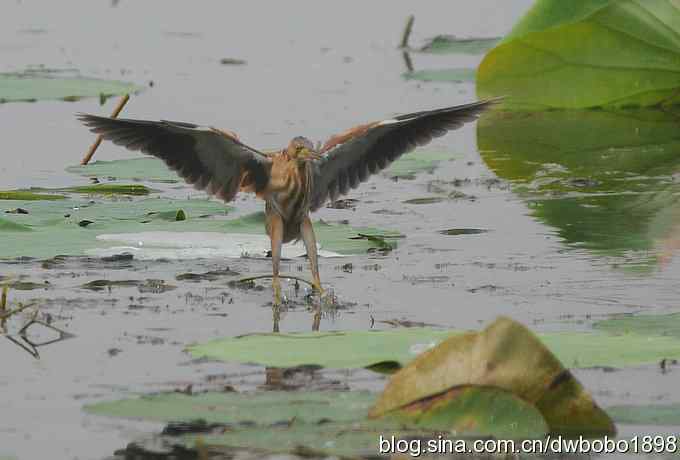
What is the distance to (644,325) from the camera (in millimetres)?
5926

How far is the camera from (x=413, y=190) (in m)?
9.70

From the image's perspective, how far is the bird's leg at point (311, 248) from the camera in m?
6.95

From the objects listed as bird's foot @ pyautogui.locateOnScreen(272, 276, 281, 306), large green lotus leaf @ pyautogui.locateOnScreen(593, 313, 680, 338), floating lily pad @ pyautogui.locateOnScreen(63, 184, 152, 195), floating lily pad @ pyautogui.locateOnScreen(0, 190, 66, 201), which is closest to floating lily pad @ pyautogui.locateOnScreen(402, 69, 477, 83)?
floating lily pad @ pyautogui.locateOnScreen(63, 184, 152, 195)

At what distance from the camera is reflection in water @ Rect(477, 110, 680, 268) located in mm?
8164

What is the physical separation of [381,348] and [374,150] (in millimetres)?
2506

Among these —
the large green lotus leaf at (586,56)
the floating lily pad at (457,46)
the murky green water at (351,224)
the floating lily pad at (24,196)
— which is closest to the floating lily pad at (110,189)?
the murky green water at (351,224)

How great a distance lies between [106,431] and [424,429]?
0.95 m

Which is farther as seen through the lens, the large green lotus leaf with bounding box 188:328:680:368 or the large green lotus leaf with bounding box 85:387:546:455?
the large green lotus leaf with bounding box 188:328:680:368

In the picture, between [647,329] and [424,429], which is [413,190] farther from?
[424,429]

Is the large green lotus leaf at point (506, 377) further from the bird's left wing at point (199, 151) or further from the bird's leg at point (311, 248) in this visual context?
the bird's left wing at point (199, 151)

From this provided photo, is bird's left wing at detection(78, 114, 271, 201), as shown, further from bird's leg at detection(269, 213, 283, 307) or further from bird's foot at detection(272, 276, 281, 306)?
bird's foot at detection(272, 276, 281, 306)

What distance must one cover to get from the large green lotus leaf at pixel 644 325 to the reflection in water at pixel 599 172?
1.34 metres

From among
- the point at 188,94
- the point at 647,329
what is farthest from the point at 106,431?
the point at 188,94

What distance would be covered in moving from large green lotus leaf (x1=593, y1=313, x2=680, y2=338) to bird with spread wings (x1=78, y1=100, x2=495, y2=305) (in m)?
1.63
